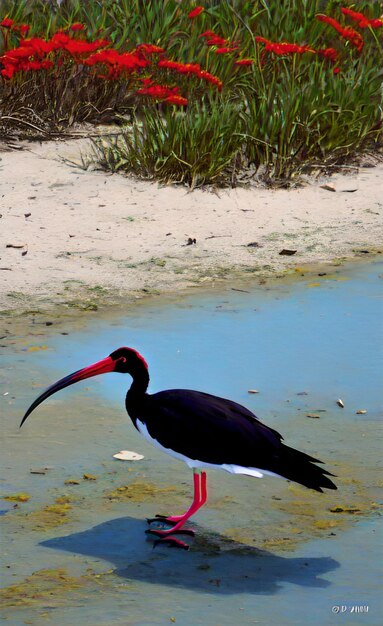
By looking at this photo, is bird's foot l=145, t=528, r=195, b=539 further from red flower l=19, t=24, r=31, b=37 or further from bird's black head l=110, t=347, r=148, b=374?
red flower l=19, t=24, r=31, b=37

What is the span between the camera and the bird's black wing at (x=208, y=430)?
4746 millimetres

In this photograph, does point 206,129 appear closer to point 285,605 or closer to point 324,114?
point 324,114

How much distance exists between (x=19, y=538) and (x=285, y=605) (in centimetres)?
110

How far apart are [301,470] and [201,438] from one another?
413 mm

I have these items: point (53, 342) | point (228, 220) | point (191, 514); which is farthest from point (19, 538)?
point (228, 220)

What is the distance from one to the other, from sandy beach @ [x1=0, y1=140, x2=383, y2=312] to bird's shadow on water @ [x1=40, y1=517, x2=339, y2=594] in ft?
10.9

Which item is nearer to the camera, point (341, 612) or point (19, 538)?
point (341, 612)

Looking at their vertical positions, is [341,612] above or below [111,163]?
above

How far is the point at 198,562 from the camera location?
15.5ft

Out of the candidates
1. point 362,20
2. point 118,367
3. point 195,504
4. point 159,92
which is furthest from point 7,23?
point 195,504

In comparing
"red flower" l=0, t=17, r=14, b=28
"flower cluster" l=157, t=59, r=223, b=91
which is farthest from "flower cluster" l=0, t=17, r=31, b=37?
"flower cluster" l=157, t=59, r=223, b=91

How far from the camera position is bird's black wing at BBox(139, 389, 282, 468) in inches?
187

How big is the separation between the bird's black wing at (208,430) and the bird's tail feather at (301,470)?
2.1 inches

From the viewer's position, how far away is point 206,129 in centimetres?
1061
